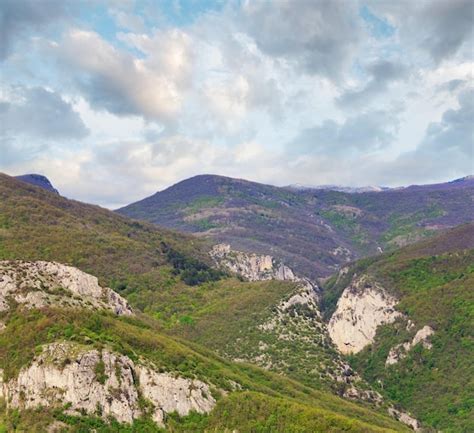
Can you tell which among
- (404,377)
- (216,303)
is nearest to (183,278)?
(216,303)

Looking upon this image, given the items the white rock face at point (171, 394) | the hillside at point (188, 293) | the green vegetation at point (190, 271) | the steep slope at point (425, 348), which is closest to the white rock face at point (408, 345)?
the steep slope at point (425, 348)

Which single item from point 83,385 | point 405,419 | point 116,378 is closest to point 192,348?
→ point 116,378

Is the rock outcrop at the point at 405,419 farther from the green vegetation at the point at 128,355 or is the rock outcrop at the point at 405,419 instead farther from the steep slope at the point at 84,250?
the steep slope at the point at 84,250

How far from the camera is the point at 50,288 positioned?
9388 centimetres

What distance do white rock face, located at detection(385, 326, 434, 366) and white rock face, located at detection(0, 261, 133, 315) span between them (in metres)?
95.6

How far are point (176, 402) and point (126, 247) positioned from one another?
11198cm

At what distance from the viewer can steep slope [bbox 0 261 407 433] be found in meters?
70.4

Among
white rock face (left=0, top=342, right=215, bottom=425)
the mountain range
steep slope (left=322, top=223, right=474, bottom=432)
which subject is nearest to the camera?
white rock face (left=0, top=342, right=215, bottom=425)

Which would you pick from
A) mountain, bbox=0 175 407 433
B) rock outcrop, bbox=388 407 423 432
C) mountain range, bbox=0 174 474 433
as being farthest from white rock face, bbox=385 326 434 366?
mountain, bbox=0 175 407 433

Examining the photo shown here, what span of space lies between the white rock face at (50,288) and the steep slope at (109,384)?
1.38ft

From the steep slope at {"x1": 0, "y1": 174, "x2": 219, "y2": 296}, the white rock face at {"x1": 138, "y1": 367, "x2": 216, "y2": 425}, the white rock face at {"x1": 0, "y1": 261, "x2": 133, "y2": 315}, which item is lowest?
the white rock face at {"x1": 138, "y1": 367, "x2": 216, "y2": 425}

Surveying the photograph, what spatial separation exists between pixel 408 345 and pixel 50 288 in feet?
392

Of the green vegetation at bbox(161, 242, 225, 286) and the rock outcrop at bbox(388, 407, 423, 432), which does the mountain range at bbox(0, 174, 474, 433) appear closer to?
the rock outcrop at bbox(388, 407, 423, 432)

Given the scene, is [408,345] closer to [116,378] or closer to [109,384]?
[116,378]
